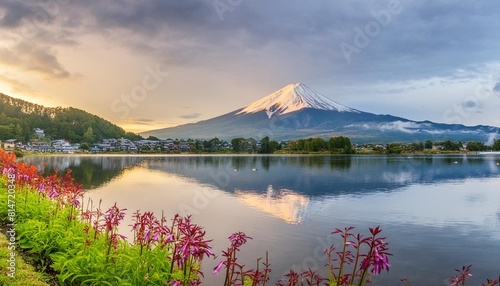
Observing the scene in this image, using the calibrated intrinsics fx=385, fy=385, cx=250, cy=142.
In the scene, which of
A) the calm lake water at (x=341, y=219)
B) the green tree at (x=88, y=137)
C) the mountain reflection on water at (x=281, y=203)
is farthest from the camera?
the green tree at (x=88, y=137)

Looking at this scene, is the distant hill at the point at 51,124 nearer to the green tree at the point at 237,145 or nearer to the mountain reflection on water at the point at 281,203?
the green tree at the point at 237,145

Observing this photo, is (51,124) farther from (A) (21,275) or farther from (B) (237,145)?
(A) (21,275)

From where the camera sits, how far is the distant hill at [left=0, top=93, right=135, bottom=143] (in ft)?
387

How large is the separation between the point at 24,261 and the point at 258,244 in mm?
6843

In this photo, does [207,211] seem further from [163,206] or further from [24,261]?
[24,261]

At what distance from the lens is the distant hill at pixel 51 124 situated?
117875 millimetres

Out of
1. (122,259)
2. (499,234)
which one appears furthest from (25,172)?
(499,234)

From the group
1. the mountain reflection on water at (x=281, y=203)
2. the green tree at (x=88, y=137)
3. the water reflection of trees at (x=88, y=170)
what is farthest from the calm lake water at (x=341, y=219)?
the green tree at (x=88, y=137)

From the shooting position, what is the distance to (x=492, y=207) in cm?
2034

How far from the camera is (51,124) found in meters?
144

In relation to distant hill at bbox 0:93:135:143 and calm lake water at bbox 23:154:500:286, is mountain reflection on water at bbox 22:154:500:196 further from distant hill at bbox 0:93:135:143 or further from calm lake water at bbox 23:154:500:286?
distant hill at bbox 0:93:135:143
